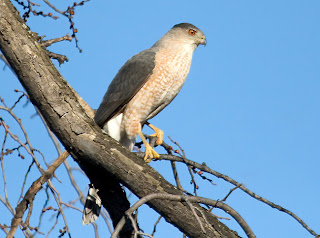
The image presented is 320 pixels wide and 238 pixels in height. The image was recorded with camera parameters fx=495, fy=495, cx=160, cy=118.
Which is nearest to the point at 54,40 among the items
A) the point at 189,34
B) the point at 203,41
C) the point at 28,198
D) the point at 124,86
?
the point at 124,86

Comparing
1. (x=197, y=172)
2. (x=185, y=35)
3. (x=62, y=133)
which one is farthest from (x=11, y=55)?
(x=185, y=35)

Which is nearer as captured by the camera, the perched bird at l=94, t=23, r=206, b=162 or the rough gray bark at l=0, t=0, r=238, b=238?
the rough gray bark at l=0, t=0, r=238, b=238

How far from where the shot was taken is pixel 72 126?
337 centimetres

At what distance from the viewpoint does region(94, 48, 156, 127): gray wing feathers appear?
4.64 m

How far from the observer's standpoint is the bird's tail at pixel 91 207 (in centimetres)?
407

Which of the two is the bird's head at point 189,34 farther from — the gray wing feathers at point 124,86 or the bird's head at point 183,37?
the gray wing feathers at point 124,86

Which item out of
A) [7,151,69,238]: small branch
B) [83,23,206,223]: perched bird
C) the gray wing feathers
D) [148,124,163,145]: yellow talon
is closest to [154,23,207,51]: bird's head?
[83,23,206,223]: perched bird

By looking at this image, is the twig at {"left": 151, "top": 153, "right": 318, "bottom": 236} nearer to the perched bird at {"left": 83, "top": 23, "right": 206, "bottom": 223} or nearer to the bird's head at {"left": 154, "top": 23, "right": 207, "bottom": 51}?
the perched bird at {"left": 83, "top": 23, "right": 206, "bottom": 223}

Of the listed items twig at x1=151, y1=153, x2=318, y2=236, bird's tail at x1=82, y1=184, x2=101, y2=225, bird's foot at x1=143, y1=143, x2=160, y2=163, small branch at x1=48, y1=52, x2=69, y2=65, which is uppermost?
small branch at x1=48, y1=52, x2=69, y2=65

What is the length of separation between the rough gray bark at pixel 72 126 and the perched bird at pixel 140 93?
1.17m

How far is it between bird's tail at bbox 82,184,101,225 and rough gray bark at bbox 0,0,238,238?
0.74 metres

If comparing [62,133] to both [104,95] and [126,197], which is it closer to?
[126,197]

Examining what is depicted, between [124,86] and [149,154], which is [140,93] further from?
[149,154]

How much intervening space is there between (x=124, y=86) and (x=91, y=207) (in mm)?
1255
